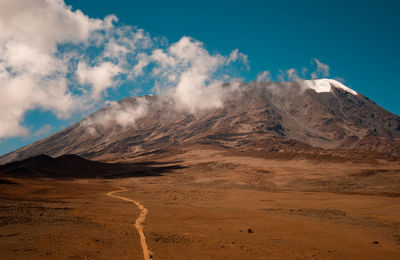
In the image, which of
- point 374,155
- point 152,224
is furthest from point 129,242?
point 374,155

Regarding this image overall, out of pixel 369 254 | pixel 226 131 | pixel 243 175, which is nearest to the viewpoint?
pixel 369 254

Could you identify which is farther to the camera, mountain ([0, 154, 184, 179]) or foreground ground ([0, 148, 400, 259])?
mountain ([0, 154, 184, 179])

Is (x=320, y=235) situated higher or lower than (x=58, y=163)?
lower

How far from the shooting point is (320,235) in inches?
581

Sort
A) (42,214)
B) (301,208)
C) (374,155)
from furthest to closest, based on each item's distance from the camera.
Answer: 1. (374,155)
2. (301,208)
3. (42,214)

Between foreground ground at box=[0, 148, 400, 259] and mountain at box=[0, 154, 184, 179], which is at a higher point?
mountain at box=[0, 154, 184, 179]

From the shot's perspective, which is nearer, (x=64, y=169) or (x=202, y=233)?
(x=202, y=233)

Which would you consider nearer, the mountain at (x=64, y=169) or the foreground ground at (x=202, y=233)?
the foreground ground at (x=202, y=233)

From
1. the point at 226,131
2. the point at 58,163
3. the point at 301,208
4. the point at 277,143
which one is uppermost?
the point at 226,131

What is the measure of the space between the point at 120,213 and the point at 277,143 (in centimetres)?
12861

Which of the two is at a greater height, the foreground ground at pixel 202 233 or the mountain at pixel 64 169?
the mountain at pixel 64 169

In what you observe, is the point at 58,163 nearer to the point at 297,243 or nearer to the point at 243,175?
the point at 243,175

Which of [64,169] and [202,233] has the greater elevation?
[64,169]

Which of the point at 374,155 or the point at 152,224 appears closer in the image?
the point at 152,224
